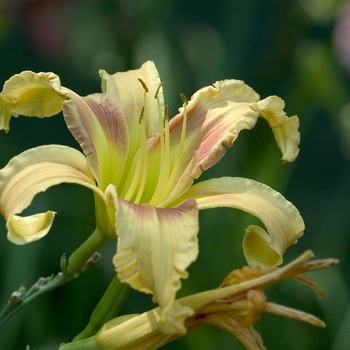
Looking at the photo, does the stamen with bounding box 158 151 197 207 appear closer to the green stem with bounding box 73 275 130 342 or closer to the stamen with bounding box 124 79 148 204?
the stamen with bounding box 124 79 148 204

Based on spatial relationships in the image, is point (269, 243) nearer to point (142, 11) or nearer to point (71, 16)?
point (142, 11)

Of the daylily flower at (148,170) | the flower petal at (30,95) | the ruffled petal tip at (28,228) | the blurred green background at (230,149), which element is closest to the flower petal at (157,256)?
the daylily flower at (148,170)

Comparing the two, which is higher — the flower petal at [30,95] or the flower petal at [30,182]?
the flower petal at [30,95]

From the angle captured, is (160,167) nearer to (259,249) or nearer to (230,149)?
(259,249)

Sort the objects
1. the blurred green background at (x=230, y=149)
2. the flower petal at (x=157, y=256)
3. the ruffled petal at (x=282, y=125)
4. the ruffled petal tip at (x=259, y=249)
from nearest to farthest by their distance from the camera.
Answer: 1. the flower petal at (x=157, y=256)
2. the ruffled petal tip at (x=259, y=249)
3. the ruffled petal at (x=282, y=125)
4. the blurred green background at (x=230, y=149)

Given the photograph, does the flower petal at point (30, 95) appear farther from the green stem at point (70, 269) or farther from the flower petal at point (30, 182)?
the green stem at point (70, 269)

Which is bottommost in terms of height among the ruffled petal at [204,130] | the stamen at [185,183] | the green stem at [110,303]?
the green stem at [110,303]
